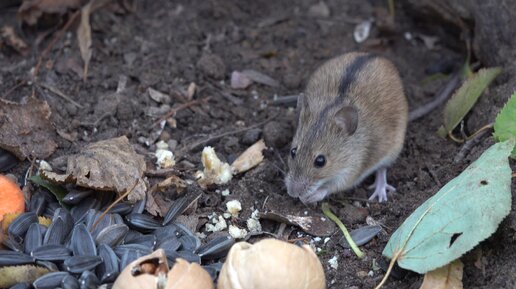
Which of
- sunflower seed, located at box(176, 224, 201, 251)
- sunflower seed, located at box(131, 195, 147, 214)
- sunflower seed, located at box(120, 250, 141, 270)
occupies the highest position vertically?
sunflower seed, located at box(120, 250, 141, 270)

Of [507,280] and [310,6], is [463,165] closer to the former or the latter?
[507,280]

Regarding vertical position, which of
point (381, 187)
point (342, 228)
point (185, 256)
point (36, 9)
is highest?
point (36, 9)

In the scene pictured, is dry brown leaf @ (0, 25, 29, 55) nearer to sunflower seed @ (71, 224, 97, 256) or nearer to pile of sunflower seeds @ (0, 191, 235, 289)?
pile of sunflower seeds @ (0, 191, 235, 289)

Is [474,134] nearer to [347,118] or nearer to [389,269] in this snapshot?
[347,118]

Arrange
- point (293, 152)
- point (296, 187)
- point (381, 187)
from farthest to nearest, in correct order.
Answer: point (381, 187)
point (293, 152)
point (296, 187)

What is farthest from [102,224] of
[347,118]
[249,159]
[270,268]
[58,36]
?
[58,36]

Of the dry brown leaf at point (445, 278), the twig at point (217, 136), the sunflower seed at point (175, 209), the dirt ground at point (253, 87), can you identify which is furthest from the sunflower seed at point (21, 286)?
the dry brown leaf at point (445, 278)

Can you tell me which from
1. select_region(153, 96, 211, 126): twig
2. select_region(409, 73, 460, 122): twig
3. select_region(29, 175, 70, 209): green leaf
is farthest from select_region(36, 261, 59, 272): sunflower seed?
select_region(409, 73, 460, 122): twig
